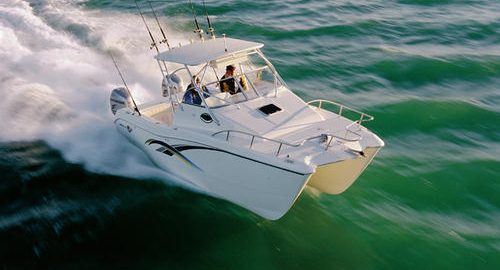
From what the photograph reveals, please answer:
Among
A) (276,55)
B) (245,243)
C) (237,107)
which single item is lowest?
(245,243)

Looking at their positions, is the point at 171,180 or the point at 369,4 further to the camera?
the point at 369,4

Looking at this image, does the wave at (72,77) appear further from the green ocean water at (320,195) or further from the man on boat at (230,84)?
the man on boat at (230,84)

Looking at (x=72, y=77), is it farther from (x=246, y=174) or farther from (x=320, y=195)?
(x=320, y=195)

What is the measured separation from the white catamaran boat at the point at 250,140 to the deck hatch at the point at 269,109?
0.02m

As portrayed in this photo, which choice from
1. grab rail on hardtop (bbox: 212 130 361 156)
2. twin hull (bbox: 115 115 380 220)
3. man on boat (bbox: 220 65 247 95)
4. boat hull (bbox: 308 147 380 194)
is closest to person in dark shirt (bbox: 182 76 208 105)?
man on boat (bbox: 220 65 247 95)

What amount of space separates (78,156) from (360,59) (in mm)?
10343

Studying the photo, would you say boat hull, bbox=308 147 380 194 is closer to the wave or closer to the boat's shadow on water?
the boat's shadow on water

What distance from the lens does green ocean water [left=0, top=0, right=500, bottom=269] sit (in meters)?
7.83

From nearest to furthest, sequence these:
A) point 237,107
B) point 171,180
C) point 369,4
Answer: point 237,107
point 171,180
point 369,4

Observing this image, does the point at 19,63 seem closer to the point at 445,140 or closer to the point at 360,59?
the point at 360,59

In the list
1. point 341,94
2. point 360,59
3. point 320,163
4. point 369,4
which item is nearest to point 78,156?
point 320,163

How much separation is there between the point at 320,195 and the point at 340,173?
145cm

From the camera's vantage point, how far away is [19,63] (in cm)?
1430

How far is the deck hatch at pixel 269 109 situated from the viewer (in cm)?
851
